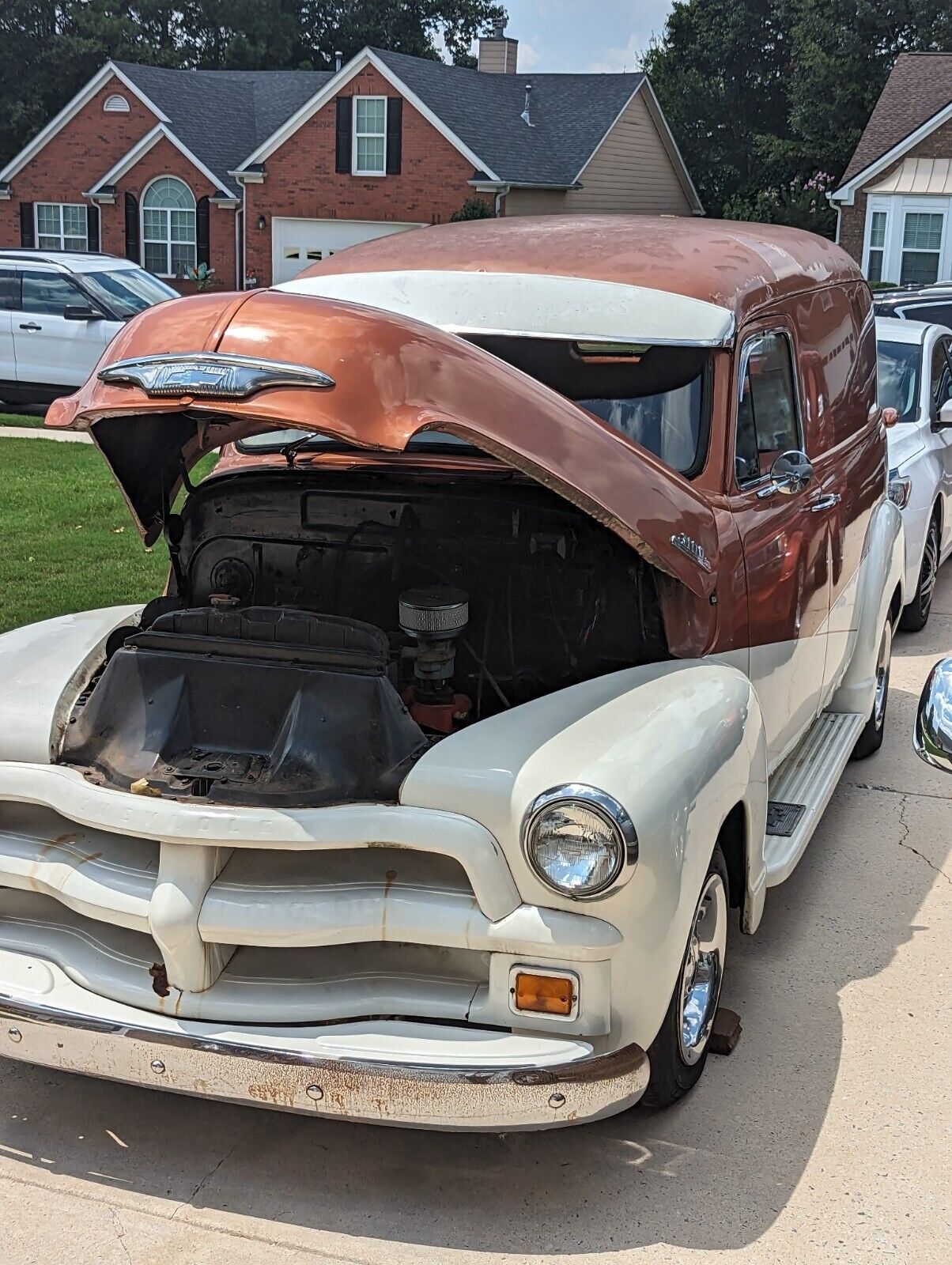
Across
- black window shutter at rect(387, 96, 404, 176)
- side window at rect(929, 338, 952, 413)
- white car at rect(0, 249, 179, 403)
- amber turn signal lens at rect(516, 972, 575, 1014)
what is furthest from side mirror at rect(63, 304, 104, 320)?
black window shutter at rect(387, 96, 404, 176)

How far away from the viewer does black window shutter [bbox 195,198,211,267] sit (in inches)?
1367

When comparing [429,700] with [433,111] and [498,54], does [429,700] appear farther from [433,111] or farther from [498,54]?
[498,54]

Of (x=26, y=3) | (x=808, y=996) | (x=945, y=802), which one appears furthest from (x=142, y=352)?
(x=26, y=3)

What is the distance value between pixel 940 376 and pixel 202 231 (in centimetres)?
2823

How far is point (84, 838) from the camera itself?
3561mm

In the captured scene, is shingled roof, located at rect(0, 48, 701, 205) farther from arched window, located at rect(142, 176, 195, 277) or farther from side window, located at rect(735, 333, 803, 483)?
side window, located at rect(735, 333, 803, 483)

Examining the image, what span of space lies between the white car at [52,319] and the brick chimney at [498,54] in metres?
26.4

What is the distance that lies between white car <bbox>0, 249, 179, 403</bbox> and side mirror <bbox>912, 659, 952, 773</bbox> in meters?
14.5

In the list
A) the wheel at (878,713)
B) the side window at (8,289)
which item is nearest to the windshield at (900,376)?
the wheel at (878,713)

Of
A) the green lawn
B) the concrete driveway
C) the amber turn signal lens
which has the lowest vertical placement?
the concrete driveway

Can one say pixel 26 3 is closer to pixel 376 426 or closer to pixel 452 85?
pixel 452 85

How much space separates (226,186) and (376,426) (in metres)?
33.2

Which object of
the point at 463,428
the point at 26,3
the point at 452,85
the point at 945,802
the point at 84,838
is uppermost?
the point at 26,3

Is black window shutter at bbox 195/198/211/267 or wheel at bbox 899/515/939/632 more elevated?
black window shutter at bbox 195/198/211/267
